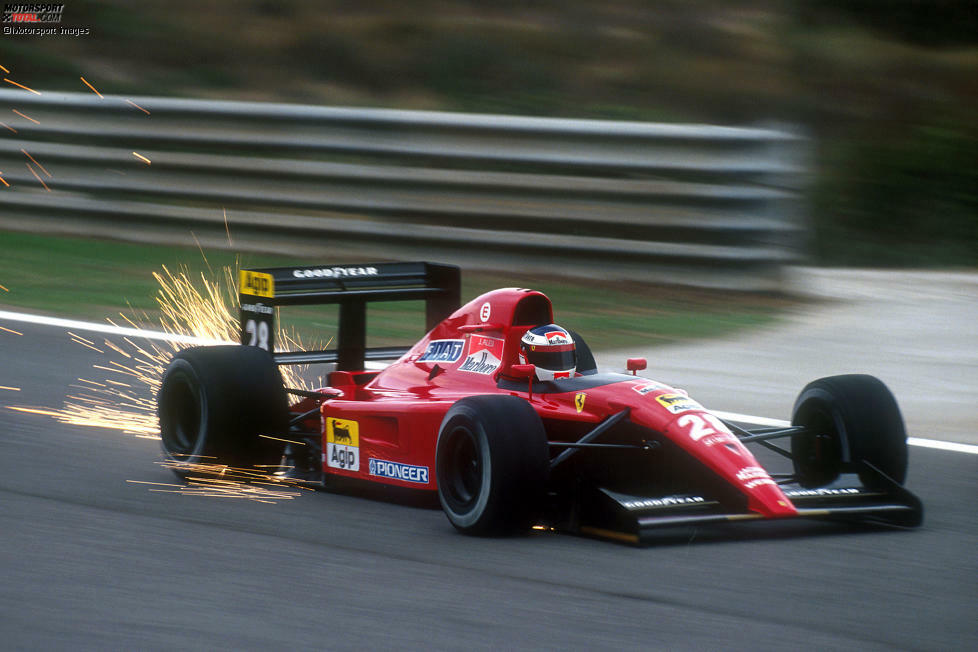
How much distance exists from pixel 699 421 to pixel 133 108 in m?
8.47

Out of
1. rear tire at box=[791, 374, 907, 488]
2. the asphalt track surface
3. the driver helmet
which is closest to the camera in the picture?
the asphalt track surface

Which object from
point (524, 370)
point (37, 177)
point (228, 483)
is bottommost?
point (228, 483)

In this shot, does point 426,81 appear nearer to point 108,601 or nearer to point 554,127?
point 554,127

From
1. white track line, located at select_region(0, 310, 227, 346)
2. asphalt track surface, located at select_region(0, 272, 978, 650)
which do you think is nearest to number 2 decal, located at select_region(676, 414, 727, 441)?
asphalt track surface, located at select_region(0, 272, 978, 650)

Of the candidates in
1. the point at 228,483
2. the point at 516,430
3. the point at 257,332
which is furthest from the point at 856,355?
the point at 516,430

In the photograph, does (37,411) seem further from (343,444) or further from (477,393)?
(477,393)

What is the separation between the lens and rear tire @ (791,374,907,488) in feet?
19.1

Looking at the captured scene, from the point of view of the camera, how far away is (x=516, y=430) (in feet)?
17.1

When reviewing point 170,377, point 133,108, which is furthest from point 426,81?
point 170,377

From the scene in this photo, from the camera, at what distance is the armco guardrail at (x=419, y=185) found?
35.2ft

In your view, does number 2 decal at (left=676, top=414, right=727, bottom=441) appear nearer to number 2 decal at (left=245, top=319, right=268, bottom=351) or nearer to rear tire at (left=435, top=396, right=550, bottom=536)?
rear tire at (left=435, top=396, right=550, bottom=536)

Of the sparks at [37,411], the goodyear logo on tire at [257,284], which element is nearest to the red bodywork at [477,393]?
the goodyear logo on tire at [257,284]

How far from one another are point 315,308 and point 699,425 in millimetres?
6158

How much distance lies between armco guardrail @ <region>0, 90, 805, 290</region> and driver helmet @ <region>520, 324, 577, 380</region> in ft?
15.9
